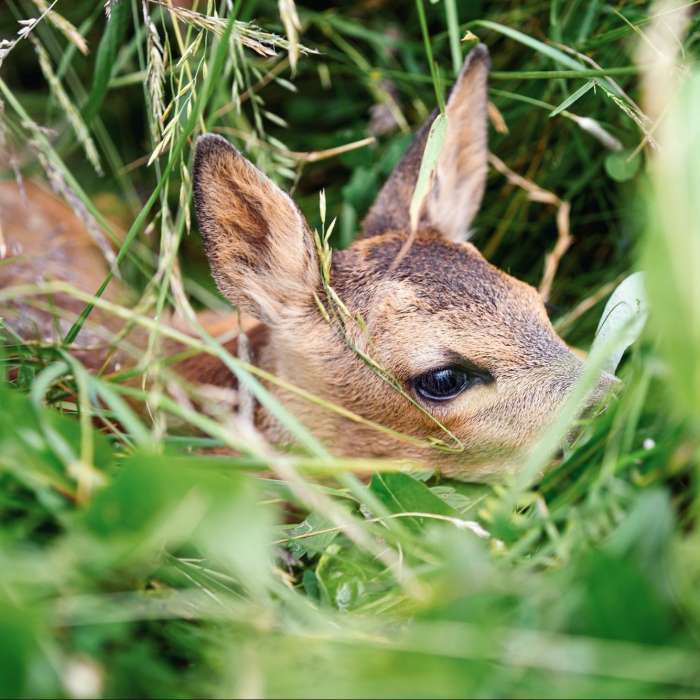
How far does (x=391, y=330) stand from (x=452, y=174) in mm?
949

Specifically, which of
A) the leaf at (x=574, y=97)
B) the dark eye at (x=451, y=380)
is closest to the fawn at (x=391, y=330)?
the dark eye at (x=451, y=380)

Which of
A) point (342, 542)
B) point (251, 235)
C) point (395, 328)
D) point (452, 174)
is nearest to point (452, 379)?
point (395, 328)

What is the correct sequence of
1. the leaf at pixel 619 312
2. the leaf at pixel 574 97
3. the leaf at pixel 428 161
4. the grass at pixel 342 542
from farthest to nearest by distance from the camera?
1. the leaf at pixel 574 97
2. the leaf at pixel 619 312
3. the leaf at pixel 428 161
4. the grass at pixel 342 542

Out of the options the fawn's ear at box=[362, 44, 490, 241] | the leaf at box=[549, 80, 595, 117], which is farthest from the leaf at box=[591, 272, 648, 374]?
the fawn's ear at box=[362, 44, 490, 241]

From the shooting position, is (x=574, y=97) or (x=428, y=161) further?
(x=574, y=97)

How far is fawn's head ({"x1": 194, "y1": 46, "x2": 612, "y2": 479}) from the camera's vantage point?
2.75 m

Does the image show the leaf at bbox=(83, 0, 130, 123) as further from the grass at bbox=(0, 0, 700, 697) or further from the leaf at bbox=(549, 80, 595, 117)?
the leaf at bbox=(549, 80, 595, 117)

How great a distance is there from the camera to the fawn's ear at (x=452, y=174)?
3.29m

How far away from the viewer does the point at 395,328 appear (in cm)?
282

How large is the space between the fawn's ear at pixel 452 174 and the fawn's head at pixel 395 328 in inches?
0.7

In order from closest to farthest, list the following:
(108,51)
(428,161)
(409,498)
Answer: (409,498) < (428,161) < (108,51)

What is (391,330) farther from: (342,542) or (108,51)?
(108,51)

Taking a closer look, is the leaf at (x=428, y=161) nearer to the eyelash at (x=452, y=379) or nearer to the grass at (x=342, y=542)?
the grass at (x=342, y=542)

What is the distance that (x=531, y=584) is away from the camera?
168 cm
